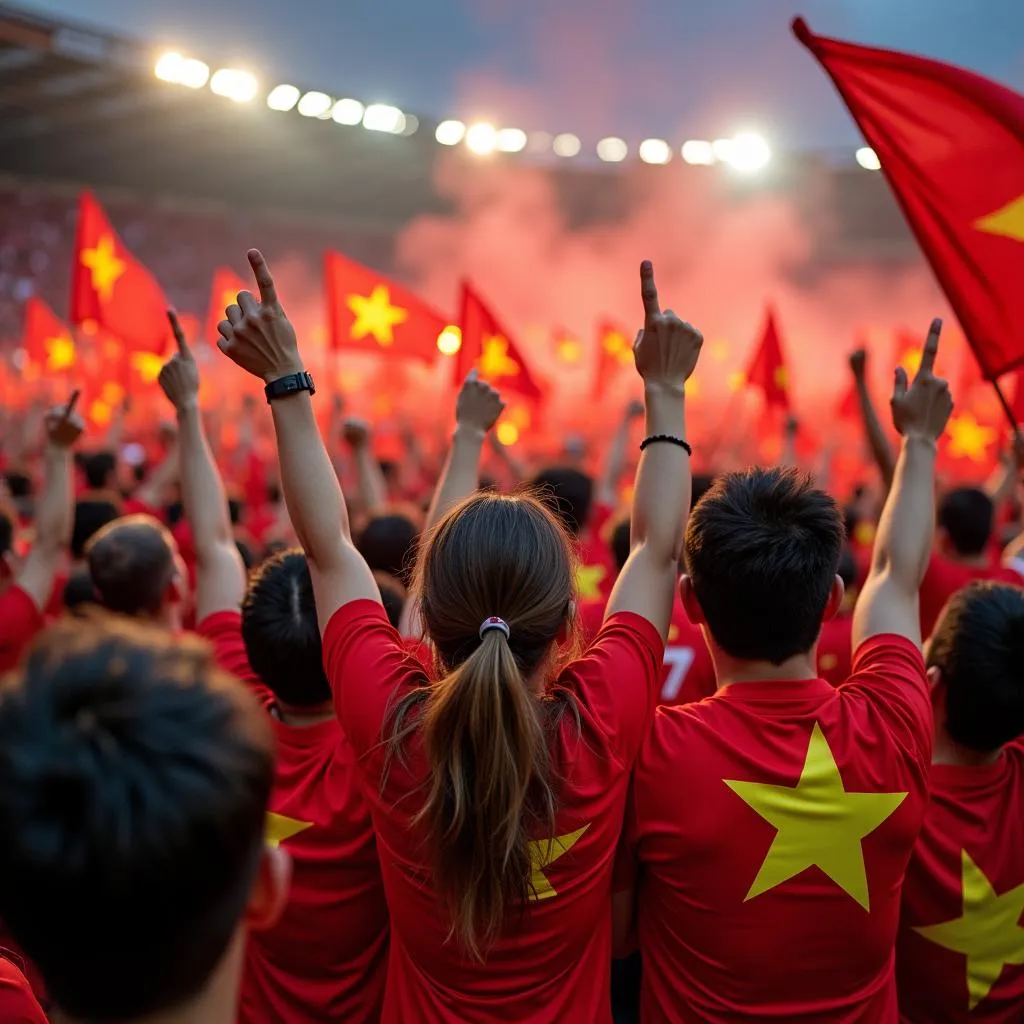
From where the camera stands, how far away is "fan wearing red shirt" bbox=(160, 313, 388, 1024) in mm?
1719

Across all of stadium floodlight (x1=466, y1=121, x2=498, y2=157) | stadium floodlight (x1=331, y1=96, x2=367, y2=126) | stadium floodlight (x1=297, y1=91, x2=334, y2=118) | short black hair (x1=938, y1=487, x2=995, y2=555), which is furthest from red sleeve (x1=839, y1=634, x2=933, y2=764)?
stadium floodlight (x1=466, y1=121, x2=498, y2=157)

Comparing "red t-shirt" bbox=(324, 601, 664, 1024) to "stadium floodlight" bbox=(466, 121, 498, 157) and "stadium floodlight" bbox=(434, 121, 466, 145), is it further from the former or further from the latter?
"stadium floodlight" bbox=(466, 121, 498, 157)

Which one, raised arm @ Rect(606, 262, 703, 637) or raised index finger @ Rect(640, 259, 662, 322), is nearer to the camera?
raised arm @ Rect(606, 262, 703, 637)

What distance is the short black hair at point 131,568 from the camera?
8.38 ft

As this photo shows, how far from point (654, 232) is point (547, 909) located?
78.5ft

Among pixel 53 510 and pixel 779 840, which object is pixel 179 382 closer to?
pixel 53 510

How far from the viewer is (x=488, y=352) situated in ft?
19.4

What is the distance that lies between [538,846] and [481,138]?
2179cm

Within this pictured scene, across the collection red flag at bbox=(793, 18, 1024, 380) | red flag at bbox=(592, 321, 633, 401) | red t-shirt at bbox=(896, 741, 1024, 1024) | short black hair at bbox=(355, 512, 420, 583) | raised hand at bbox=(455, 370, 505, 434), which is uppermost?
red flag at bbox=(592, 321, 633, 401)

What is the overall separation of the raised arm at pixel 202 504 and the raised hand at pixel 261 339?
697mm

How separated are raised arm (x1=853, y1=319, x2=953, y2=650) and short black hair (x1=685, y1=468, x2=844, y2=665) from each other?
0.19 meters

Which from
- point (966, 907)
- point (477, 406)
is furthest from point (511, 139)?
point (966, 907)

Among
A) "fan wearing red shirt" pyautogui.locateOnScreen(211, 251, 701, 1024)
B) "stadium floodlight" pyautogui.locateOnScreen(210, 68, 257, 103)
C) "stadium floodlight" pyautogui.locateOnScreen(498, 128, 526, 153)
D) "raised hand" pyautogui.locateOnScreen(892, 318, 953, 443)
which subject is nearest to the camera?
"fan wearing red shirt" pyautogui.locateOnScreen(211, 251, 701, 1024)

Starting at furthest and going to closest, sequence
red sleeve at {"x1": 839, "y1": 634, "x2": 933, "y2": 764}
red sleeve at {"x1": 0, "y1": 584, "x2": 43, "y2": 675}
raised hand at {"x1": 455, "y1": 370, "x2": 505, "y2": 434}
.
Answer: red sleeve at {"x1": 0, "y1": 584, "x2": 43, "y2": 675} < raised hand at {"x1": 455, "y1": 370, "x2": 505, "y2": 434} < red sleeve at {"x1": 839, "y1": 634, "x2": 933, "y2": 764}
